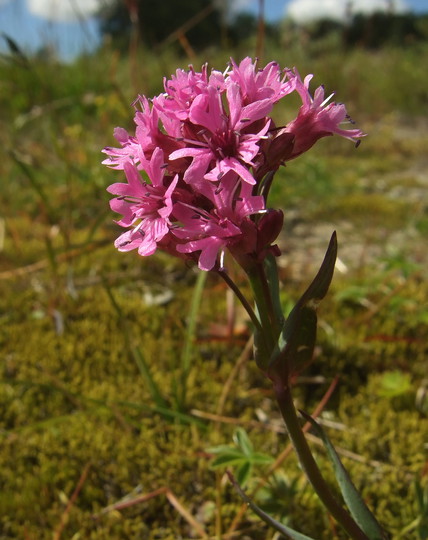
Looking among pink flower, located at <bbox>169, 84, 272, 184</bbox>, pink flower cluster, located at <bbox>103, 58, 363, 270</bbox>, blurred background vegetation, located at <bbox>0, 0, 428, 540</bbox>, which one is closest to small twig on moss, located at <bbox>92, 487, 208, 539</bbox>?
blurred background vegetation, located at <bbox>0, 0, 428, 540</bbox>

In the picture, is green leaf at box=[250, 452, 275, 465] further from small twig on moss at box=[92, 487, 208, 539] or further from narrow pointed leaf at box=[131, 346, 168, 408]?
narrow pointed leaf at box=[131, 346, 168, 408]

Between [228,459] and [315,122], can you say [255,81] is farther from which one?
[228,459]

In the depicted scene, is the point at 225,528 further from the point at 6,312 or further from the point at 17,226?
the point at 17,226

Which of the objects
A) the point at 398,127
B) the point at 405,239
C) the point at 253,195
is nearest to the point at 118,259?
the point at 405,239

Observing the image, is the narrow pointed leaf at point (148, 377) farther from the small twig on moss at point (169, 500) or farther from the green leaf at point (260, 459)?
the green leaf at point (260, 459)

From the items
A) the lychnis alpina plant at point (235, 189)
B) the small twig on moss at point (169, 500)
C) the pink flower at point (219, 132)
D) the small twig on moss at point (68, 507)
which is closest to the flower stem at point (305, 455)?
the lychnis alpina plant at point (235, 189)

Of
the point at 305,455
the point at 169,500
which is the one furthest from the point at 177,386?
the point at 305,455
